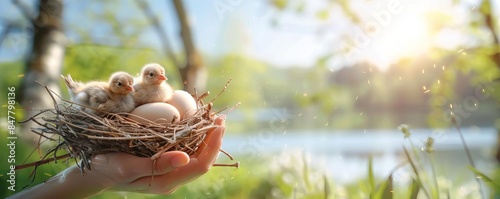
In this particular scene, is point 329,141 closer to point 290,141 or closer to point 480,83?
point 290,141

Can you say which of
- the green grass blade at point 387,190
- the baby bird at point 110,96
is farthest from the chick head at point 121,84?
the green grass blade at point 387,190

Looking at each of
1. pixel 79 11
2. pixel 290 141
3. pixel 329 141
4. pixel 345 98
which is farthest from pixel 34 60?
pixel 345 98

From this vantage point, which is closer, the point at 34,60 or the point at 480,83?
the point at 34,60

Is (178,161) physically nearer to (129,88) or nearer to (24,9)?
(129,88)

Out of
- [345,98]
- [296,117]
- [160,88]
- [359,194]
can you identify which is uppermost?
[345,98]

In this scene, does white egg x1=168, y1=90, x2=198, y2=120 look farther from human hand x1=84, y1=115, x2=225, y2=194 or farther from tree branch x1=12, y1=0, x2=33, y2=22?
tree branch x1=12, y1=0, x2=33, y2=22

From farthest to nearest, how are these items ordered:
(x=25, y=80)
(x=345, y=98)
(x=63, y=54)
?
(x=345, y=98), (x=63, y=54), (x=25, y=80)

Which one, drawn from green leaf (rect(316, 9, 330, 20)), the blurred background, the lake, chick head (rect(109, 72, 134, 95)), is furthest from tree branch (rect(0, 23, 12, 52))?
green leaf (rect(316, 9, 330, 20))

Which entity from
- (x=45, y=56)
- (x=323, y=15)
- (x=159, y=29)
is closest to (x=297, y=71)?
(x=323, y=15)
